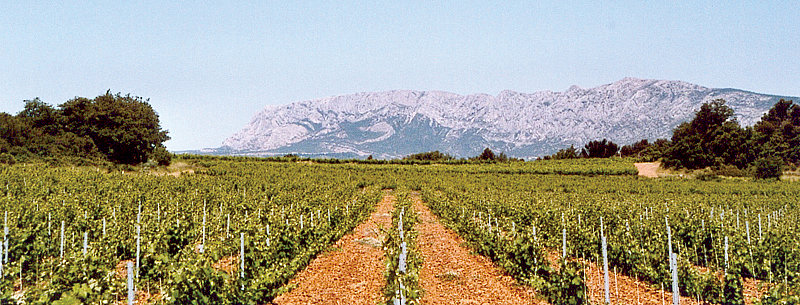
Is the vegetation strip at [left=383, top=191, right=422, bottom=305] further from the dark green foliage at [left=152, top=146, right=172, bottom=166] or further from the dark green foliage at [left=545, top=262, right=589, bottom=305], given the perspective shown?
the dark green foliage at [left=152, top=146, right=172, bottom=166]

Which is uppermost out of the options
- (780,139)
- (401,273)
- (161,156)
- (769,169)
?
(780,139)

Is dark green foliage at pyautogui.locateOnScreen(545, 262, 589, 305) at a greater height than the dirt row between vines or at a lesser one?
greater

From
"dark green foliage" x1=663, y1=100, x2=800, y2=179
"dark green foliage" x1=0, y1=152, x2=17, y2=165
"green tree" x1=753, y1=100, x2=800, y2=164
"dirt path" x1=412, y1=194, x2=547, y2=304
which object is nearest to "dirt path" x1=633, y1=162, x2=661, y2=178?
"dark green foliage" x1=663, y1=100, x2=800, y2=179

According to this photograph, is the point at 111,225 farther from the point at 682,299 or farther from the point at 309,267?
the point at 682,299

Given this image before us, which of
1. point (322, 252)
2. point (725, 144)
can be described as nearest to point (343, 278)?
point (322, 252)

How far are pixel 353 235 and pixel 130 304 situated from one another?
10114 mm

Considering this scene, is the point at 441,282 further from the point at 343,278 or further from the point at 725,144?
the point at 725,144

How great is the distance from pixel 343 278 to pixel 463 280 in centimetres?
264

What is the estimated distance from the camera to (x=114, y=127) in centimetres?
4675

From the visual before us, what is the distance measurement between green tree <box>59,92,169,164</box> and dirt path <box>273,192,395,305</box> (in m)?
41.4

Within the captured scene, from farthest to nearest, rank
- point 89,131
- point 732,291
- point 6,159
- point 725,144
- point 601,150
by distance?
point 601,150
point 725,144
point 89,131
point 6,159
point 732,291

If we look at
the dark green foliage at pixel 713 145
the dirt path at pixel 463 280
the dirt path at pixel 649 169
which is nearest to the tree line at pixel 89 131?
the dirt path at pixel 463 280

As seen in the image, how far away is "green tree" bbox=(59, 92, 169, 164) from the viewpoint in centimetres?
4619

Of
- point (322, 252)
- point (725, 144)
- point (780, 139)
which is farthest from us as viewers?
point (725, 144)
